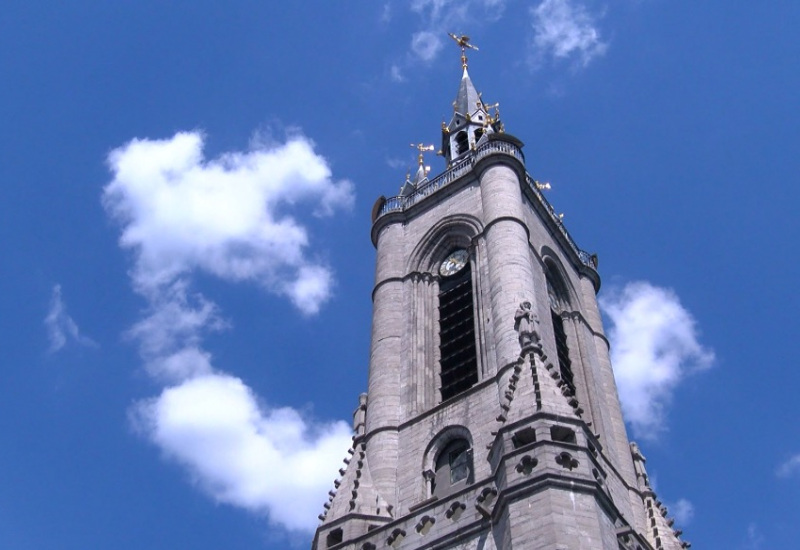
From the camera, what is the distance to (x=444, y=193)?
3300cm

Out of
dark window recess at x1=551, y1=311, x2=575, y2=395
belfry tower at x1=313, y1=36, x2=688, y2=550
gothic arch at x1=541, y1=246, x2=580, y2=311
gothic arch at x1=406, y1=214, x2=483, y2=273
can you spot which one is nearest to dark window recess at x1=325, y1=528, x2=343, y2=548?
belfry tower at x1=313, y1=36, x2=688, y2=550

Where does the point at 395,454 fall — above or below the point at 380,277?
below

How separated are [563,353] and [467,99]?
16328 mm

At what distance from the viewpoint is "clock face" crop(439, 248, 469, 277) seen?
1190 inches

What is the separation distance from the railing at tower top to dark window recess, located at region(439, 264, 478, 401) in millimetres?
4677

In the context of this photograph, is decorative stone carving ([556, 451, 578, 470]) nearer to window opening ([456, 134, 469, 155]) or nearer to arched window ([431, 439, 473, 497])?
arched window ([431, 439, 473, 497])

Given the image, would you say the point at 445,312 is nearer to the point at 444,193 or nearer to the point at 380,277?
the point at 380,277

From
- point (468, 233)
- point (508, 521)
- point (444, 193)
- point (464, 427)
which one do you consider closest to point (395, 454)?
point (464, 427)

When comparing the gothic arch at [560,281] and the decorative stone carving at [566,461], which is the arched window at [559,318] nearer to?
the gothic arch at [560,281]

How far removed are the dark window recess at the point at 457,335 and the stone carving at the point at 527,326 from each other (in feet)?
7.57

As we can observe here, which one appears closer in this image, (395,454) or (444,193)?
(395,454)

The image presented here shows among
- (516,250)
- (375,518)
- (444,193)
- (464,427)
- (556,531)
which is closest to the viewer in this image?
(556,531)

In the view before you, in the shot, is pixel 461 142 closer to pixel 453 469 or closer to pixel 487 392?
pixel 487 392

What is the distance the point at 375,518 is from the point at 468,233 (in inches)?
433
